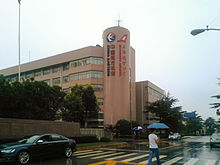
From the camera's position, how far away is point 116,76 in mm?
46656

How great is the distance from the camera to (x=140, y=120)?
58750 mm

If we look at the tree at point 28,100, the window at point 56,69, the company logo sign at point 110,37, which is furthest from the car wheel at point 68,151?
the window at point 56,69

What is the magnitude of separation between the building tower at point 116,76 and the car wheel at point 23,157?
115 feet

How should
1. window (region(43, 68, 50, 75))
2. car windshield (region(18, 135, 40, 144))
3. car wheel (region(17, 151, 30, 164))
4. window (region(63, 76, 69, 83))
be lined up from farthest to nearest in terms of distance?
window (region(43, 68, 50, 75)) → window (region(63, 76, 69, 83)) → car windshield (region(18, 135, 40, 144)) → car wheel (region(17, 151, 30, 164))

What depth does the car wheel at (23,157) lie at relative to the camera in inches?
428

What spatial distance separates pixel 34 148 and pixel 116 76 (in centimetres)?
3559

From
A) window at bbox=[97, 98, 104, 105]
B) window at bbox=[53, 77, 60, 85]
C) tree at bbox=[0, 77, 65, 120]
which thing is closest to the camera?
tree at bbox=[0, 77, 65, 120]

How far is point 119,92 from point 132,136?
9.33 m

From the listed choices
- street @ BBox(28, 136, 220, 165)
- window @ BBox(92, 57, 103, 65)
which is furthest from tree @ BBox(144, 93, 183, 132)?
street @ BBox(28, 136, 220, 165)

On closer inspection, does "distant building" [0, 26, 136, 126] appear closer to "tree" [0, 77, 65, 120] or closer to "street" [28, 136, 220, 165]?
"tree" [0, 77, 65, 120]

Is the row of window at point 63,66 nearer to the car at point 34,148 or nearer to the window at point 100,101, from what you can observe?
the window at point 100,101

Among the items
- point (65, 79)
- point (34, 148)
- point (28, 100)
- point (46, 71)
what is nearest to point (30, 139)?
point (34, 148)

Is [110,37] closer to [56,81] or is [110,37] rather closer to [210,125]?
[56,81]

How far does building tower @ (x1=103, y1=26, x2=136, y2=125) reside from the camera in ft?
153
